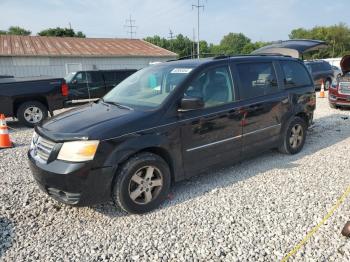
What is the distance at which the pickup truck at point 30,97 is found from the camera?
868 cm

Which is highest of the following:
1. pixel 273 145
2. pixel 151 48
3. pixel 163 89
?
pixel 151 48

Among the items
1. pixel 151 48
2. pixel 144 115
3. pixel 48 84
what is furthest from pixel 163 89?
pixel 151 48

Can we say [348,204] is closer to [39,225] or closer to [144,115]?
[144,115]

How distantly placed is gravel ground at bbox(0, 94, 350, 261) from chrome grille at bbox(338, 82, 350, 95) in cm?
609

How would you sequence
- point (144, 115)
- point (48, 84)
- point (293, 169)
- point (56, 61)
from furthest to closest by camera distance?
point (56, 61)
point (48, 84)
point (293, 169)
point (144, 115)

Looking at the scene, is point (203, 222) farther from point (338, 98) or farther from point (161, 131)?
point (338, 98)

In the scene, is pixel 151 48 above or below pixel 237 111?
above

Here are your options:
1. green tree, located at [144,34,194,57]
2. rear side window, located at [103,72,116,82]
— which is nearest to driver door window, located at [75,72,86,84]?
rear side window, located at [103,72,116,82]

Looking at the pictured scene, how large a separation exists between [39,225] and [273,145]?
3793 millimetres

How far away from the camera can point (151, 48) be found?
28.8m

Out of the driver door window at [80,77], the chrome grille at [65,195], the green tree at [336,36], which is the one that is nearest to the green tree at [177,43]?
the green tree at [336,36]

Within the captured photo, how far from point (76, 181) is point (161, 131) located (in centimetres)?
111

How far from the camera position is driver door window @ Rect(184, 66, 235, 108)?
4.11m

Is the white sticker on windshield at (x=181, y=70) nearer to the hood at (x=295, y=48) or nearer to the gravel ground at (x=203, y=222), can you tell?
the gravel ground at (x=203, y=222)
